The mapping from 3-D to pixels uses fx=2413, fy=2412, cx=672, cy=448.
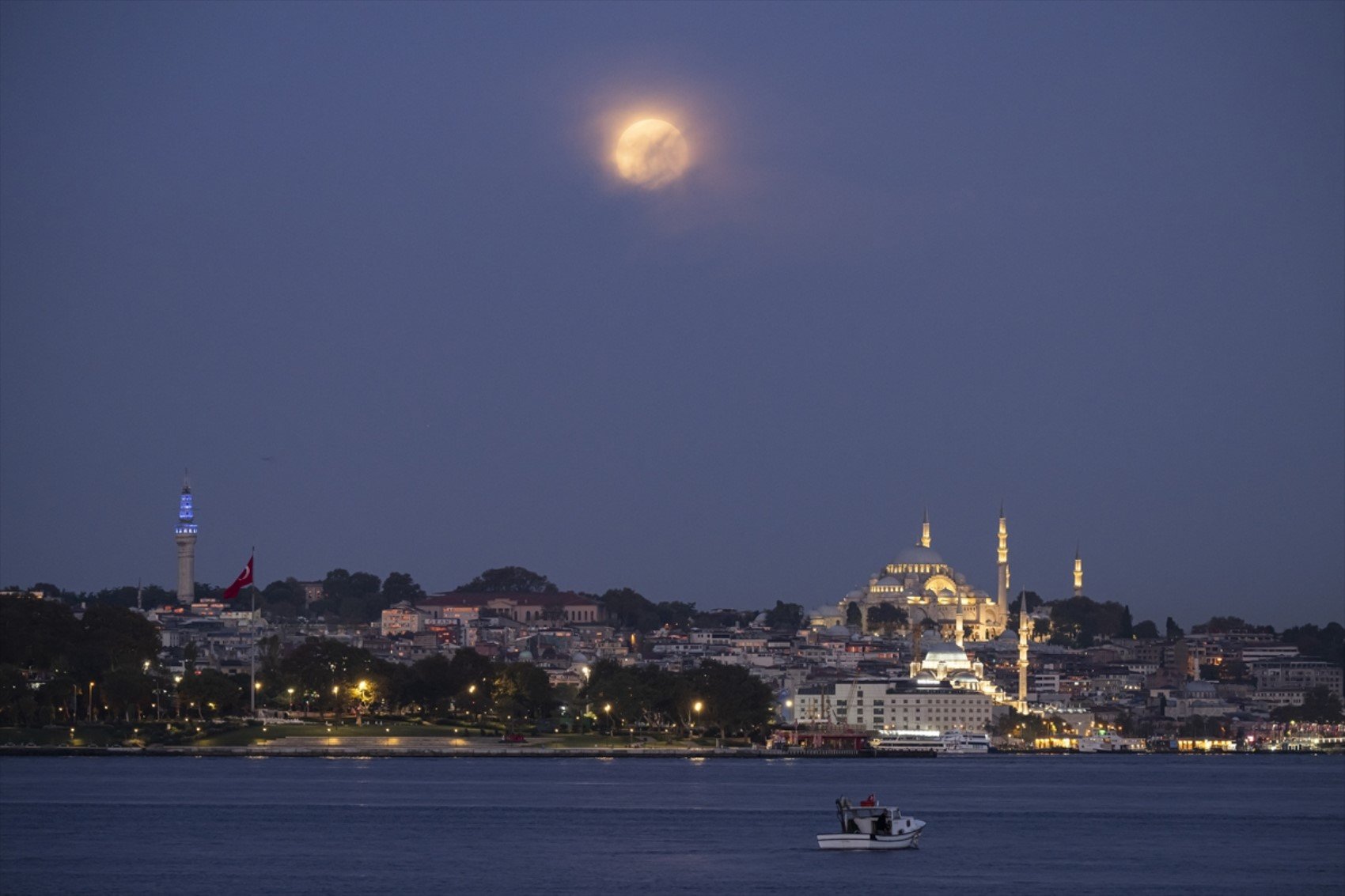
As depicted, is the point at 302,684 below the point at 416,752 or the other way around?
the other way around

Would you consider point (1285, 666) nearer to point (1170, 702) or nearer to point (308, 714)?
point (1170, 702)

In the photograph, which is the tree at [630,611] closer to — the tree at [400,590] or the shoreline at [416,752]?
the tree at [400,590]

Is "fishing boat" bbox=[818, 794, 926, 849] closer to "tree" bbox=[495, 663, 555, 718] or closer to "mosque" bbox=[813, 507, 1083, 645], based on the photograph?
"tree" bbox=[495, 663, 555, 718]

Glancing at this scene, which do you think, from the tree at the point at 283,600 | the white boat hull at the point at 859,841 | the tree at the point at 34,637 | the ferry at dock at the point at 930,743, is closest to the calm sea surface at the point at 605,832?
the white boat hull at the point at 859,841

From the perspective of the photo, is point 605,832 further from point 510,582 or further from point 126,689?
point 510,582

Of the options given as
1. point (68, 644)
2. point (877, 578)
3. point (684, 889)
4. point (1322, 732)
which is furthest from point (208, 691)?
point (877, 578)

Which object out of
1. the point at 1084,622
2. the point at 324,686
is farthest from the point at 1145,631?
the point at 324,686

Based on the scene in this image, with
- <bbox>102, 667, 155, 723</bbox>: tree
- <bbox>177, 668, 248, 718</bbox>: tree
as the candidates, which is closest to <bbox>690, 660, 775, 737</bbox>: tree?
<bbox>177, 668, 248, 718</bbox>: tree
